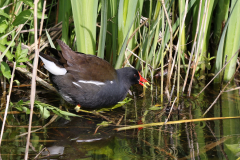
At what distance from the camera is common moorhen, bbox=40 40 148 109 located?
268cm

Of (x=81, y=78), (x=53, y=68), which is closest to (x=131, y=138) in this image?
(x=81, y=78)

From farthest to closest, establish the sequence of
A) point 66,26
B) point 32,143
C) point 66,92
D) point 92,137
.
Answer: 1. point 66,26
2. point 66,92
3. point 92,137
4. point 32,143

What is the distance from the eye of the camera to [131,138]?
2.23 metres

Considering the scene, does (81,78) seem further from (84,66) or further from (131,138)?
(131,138)

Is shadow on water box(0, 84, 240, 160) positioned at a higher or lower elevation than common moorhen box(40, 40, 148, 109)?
lower

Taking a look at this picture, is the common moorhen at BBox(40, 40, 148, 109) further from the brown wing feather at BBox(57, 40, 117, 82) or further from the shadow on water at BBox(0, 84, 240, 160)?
the shadow on water at BBox(0, 84, 240, 160)

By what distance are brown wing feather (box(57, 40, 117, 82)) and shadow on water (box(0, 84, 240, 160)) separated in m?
0.37

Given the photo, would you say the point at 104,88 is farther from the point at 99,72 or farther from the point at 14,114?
the point at 14,114

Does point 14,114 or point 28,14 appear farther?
point 14,114

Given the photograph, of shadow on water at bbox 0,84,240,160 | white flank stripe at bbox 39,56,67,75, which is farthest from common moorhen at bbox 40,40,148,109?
shadow on water at bbox 0,84,240,160

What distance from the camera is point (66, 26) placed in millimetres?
3057

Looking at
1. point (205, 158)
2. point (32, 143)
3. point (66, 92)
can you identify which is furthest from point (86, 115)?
point (205, 158)

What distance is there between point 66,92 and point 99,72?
1.20ft

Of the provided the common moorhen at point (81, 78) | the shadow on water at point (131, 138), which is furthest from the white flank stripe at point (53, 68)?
the shadow on water at point (131, 138)
